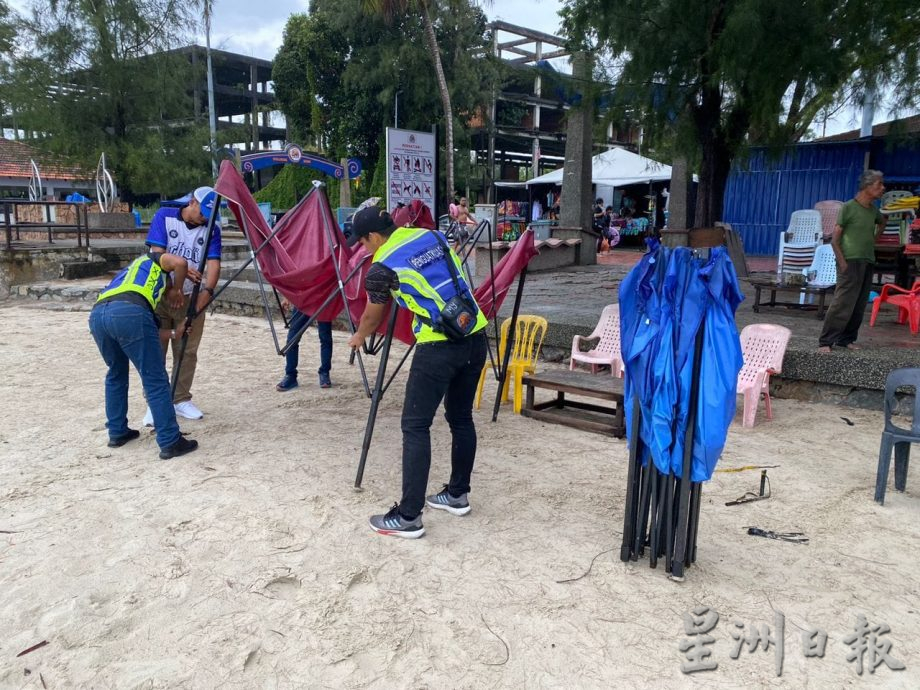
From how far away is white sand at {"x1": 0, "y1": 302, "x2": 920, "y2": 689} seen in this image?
2.34m

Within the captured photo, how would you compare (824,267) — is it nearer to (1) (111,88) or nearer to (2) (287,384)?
(2) (287,384)

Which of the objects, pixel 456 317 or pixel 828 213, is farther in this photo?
pixel 828 213

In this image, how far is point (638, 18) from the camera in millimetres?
6988

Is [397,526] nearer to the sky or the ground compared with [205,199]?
nearer to the ground

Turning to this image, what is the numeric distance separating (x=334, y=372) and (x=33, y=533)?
3.50m

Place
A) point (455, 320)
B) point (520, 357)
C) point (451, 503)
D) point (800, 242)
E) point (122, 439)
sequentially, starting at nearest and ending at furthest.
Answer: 1. point (455, 320)
2. point (451, 503)
3. point (122, 439)
4. point (520, 357)
5. point (800, 242)

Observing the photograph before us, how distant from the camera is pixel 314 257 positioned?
202 inches

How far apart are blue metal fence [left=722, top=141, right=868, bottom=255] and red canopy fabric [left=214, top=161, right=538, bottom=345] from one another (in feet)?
33.4

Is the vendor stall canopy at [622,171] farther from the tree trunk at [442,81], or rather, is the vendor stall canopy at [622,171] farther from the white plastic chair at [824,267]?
the white plastic chair at [824,267]

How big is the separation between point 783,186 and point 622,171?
4282 mm

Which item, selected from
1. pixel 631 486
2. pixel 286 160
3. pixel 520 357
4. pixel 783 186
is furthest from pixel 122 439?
pixel 783 186

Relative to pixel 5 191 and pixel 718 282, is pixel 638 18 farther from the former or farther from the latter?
pixel 5 191

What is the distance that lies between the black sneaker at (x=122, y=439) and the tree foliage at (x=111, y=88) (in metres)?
15.7

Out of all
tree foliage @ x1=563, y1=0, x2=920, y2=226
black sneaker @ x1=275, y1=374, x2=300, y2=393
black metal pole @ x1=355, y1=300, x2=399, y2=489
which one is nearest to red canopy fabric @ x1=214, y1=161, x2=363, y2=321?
black sneaker @ x1=275, y1=374, x2=300, y2=393
